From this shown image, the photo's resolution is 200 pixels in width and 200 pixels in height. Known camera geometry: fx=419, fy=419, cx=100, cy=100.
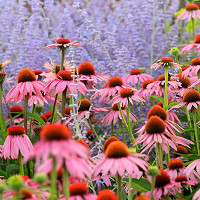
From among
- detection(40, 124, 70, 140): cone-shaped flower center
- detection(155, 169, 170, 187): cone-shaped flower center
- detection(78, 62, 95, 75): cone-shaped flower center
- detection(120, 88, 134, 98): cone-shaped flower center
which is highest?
detection(40, 124, 70, 140): cone-shaped flower center

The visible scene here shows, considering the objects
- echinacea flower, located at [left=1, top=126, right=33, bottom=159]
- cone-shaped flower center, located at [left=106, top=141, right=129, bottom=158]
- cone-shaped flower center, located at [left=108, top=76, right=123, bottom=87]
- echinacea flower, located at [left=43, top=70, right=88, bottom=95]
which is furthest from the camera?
cone-shaped flower center, located at [left=108, top=76, right=123, bottom=87]

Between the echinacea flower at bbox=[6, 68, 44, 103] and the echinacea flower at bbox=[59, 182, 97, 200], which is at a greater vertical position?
the echinacea flower at bbox=[6, 68, 44, 103]

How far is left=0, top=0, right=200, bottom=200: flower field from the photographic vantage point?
0.93 metres

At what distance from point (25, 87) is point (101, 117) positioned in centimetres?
88

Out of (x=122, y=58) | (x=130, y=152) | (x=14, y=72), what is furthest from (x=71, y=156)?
(x=14, y=72)

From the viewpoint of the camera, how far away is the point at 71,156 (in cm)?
74

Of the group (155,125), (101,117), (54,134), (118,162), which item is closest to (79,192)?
(118,162)

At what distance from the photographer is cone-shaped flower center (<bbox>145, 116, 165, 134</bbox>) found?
1.31m

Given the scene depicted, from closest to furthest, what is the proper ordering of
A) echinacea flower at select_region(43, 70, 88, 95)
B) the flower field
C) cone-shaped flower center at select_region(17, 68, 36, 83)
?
the flower field
echinacea flower at select_region(43, 70, 88, 95)
cone-shaped flower center at select_region(17, 68, 36, 83)

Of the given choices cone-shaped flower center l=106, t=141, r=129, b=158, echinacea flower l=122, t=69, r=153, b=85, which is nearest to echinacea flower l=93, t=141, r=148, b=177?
cone-shaped flower center l=106, t=141, r=129, b=158

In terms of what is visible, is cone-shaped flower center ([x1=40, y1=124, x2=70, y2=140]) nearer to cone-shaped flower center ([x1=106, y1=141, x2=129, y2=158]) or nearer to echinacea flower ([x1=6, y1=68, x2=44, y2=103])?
cone-shaped flower center ([x1=106, y1=141, x2=129, y2=158])

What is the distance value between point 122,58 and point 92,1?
57.2 inches

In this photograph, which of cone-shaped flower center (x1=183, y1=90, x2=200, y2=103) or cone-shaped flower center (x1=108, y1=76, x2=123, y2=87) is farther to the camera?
cone-shaped flower center (x1=108, y1=76, x2=123, y2=87)

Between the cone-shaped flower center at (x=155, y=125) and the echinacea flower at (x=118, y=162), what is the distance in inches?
9.8
